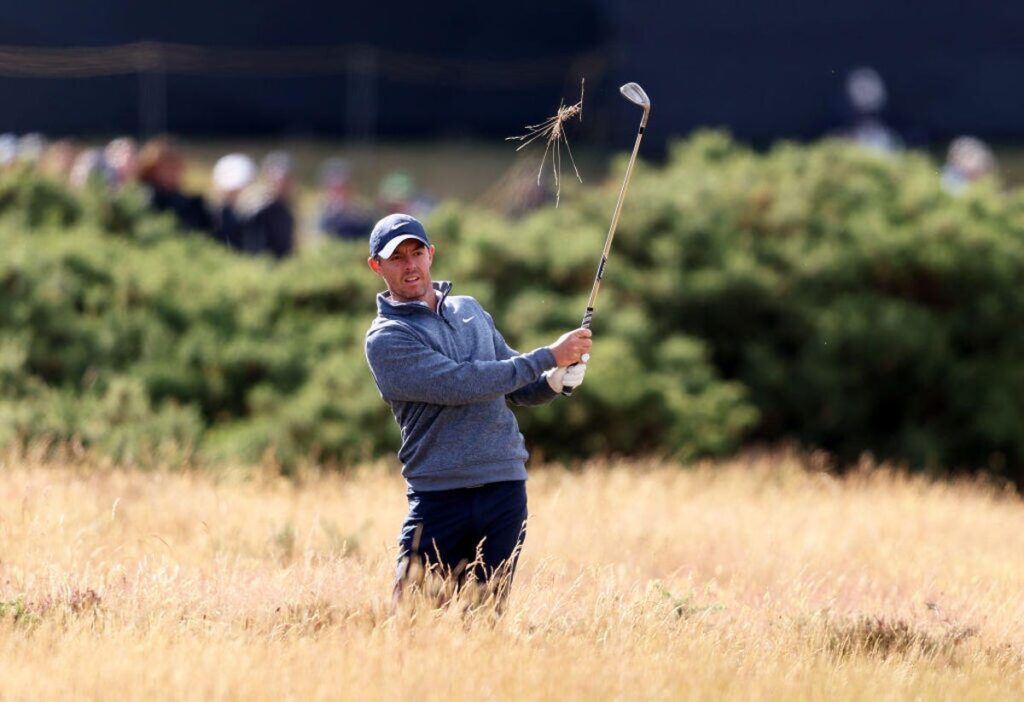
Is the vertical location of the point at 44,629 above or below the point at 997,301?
below

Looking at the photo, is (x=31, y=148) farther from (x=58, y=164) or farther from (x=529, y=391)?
(x=529, y=391)

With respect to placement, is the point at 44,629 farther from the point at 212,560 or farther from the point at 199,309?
the point at 199,309

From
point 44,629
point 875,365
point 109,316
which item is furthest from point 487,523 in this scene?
point 875,365

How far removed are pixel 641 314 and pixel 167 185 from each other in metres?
5.20

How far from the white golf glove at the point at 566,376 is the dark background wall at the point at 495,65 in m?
16.6

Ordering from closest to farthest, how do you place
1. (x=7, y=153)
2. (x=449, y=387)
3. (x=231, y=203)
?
(x=449, y=387) < (x=231, y=203) < (x=7, y=153)

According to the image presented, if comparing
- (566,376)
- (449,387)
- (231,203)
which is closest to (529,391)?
(566,376)

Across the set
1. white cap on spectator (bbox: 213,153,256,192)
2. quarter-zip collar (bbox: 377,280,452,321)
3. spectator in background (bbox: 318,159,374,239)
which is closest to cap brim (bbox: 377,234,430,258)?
quarter-zip collar (bbox: 377,280,452,321)

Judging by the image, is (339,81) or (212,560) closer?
(212,560)

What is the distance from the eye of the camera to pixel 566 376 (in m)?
5.65

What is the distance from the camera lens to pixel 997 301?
13203 millimetres

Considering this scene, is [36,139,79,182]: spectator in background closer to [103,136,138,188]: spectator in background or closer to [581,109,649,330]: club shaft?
[103,136,138,188]: spectator in background

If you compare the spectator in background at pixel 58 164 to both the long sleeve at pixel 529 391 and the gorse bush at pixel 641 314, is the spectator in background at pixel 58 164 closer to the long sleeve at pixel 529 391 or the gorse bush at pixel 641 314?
the gorse bush at pixel 641 314

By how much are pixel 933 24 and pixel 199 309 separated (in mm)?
14786
